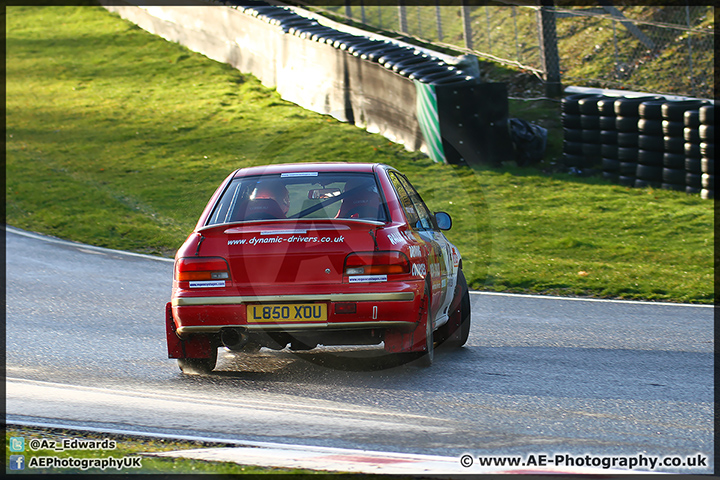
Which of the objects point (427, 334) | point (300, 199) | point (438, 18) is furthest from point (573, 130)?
point (427, 334)

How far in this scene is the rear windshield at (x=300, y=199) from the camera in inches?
251

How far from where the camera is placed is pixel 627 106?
50.5 feet

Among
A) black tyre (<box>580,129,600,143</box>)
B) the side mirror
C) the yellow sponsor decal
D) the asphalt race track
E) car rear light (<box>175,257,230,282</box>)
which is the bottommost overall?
black tyre (<box>580,129,600,143</box>)

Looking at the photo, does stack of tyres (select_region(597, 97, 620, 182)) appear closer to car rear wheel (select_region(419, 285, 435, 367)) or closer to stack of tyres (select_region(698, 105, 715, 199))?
stack of tyres (select_region(698, 105, 715, 199))

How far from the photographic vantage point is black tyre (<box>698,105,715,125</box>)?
46.3 feet

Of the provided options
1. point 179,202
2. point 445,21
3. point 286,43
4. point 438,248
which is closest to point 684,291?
point 438,248

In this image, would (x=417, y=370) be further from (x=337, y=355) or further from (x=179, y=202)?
(x=179, y=202)

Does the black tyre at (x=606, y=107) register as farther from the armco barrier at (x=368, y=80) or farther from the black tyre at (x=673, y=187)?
the armco barrier at (x=368, y=80)

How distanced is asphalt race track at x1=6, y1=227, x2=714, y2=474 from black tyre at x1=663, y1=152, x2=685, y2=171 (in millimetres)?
6450

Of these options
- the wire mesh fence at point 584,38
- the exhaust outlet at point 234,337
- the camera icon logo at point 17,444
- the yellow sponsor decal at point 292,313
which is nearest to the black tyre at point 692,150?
the wire mesh fence at point 584,38

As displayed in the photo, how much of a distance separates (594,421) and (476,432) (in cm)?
75

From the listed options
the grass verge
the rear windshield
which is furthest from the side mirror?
the grass verge

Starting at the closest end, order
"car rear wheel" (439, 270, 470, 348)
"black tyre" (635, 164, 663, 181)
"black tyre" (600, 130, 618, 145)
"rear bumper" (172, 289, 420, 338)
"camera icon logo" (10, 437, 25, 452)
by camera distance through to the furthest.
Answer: "camera icon logo" (10, 437, 25, 452)
"rear bumper" (172, 289, 420, 338)
"car rear wheel" (439, 270, 470, 348)
"black tyre" (635, 164, 663, 181)
"black tyre" (600, 130, 618, 145)

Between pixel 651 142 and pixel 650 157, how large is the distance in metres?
0.43
